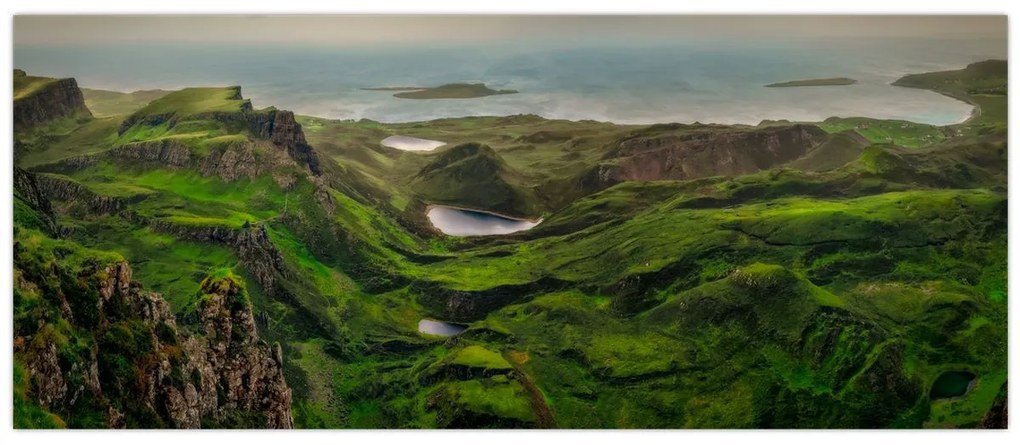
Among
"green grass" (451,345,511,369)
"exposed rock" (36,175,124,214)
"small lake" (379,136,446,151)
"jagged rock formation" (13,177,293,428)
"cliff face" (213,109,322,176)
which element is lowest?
"green grass" (451,345,511,369)

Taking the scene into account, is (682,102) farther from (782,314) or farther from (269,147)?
(269,147)

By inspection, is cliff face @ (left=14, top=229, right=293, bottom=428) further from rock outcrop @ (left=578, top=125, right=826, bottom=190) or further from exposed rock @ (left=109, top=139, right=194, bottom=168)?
rock outcrop @ (left=578, top=125, right=826, bottom=190)

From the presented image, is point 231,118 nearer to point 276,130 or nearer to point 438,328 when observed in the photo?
point 276,130

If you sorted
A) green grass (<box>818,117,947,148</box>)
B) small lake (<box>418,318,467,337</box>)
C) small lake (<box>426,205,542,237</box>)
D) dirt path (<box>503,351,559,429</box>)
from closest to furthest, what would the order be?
dirt path (<box>503,351,559,429</box>) → small lake (<box>418,318,467,337</box>) → green grass (<box>818,117,947,148</box>) → small lake (<box>426,205,542,237</box>)

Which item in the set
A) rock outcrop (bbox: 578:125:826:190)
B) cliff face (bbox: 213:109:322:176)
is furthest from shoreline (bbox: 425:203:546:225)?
cliff face (bbox: 213:109:322:176)

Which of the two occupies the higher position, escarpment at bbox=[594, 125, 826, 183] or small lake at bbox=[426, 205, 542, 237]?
escarpment at bbox=[594, 125, 826, 183]

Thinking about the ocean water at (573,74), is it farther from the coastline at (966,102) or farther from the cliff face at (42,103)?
the cliff face at (42,103)
